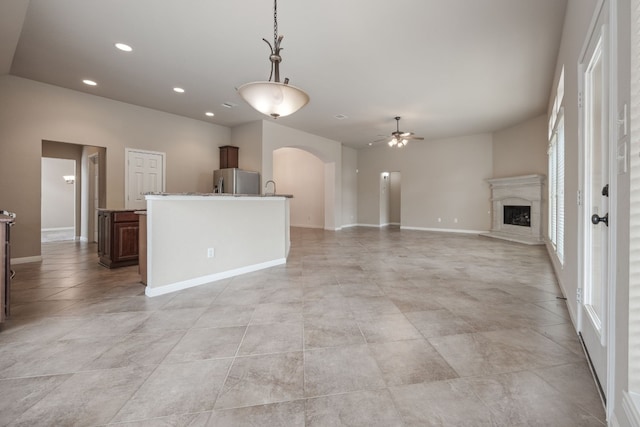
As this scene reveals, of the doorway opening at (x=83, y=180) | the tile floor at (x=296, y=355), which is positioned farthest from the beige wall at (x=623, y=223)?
the doorway opening at (x=83, y=180)

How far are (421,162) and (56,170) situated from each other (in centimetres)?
1284

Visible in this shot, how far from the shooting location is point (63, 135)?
200 inches

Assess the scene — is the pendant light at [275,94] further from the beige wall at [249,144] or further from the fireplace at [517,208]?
the fireplace at [517,208]

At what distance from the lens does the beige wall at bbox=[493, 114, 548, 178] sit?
6.87 metres

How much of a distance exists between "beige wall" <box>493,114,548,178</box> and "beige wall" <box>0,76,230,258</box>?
8749mm

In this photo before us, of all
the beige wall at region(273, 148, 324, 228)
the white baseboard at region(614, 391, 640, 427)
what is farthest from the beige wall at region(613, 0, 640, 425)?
the beige wall at region(273, 148, 324, 228)

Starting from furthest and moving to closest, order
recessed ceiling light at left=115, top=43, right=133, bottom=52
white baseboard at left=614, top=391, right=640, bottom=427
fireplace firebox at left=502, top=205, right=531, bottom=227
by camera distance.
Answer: fireplace firebox at left=502, top=205, right=531, bottom=227, recessed ceiling light at left=115, top=43, right=133, bottom=52, white baseboard at left=614, top=391, right=640, bottom=427

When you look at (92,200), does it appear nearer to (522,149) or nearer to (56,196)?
(56,196)

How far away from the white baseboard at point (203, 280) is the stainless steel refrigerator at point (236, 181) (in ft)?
8.95

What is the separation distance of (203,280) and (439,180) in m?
8.44

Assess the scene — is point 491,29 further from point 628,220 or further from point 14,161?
point 14,161

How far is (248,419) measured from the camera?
4.36 feet

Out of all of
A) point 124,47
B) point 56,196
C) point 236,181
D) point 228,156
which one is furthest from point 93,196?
point 124,47

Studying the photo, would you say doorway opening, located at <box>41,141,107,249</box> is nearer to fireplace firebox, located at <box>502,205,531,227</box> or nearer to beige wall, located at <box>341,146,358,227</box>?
beige wall, located at <box>341,146,358,227</box>
